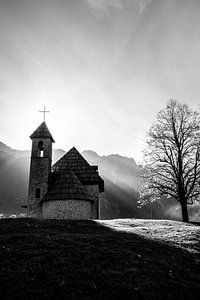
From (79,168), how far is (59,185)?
5102mm

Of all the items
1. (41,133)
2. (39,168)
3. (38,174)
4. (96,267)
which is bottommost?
(96,267)

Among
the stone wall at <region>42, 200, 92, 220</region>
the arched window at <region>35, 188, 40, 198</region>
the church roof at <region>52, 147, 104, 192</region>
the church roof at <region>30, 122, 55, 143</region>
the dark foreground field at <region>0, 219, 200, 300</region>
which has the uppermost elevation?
the church roof at <region>30, 122, 55, 143</region>

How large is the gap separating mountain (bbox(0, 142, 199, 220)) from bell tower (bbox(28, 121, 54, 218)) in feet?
172

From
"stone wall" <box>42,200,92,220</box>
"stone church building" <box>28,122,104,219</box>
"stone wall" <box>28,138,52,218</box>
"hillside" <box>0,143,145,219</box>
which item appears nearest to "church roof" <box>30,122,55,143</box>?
"stone church building" <box>28,122,104,219</box>

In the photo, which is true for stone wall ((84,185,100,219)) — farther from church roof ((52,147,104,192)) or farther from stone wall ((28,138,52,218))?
stone wall ((28,138,52,218))

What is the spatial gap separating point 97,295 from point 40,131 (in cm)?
2287

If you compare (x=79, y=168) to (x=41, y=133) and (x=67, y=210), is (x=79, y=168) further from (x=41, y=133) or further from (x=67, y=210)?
(x=67, y=210)

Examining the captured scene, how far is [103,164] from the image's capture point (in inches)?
5266

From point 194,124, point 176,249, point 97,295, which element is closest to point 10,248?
point 97,295

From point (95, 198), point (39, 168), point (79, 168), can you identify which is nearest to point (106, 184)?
point (79, 168)

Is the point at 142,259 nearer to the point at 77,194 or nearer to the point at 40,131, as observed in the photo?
the point at 77,194

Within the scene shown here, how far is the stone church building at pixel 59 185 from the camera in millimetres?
22828

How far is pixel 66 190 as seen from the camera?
23203 millimetres

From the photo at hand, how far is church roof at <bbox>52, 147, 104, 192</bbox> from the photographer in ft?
90.5
